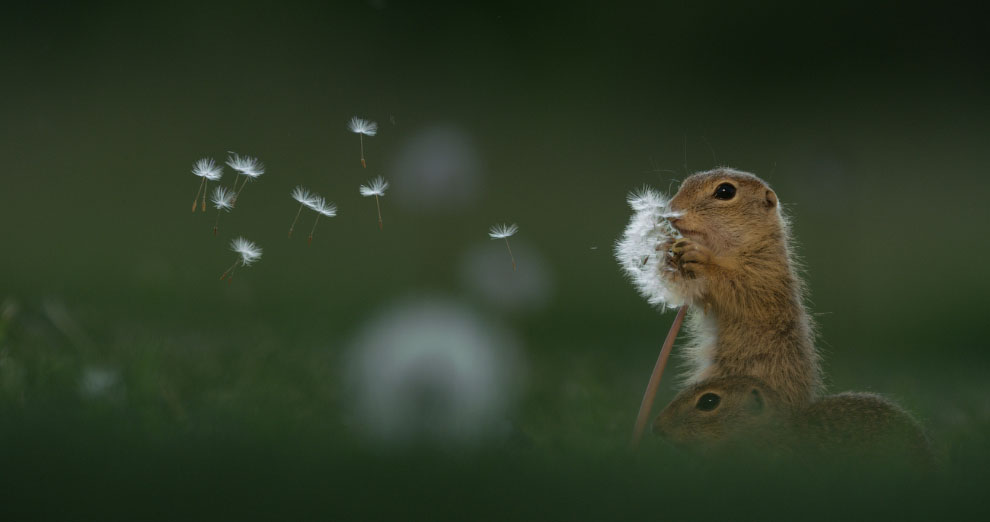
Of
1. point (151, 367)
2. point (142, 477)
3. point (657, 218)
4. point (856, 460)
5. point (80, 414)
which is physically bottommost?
point (142, 477)

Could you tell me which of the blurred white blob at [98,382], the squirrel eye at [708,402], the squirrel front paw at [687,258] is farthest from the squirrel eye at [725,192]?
the blurred white blob at [98,382]

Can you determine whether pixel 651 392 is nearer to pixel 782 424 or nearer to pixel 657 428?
pixel 657 428

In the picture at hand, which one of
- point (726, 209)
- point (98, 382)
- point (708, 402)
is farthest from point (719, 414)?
point (98, 382)

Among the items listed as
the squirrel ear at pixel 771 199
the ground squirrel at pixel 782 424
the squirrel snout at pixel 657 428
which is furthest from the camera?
the squirrel ear at pixel 771 199

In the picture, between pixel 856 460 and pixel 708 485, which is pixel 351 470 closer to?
pixel 708 485

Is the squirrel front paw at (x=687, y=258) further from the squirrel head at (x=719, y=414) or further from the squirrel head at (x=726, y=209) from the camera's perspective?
the squirrel head at (x=719, y=414)

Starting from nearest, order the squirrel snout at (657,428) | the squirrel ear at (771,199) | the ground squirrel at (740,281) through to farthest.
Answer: the squirrel snout at (657,428) → the ground squirrel at (740,281) → the squirrel ear at (771,199)

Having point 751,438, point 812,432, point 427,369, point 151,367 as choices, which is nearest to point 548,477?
point 751,438
